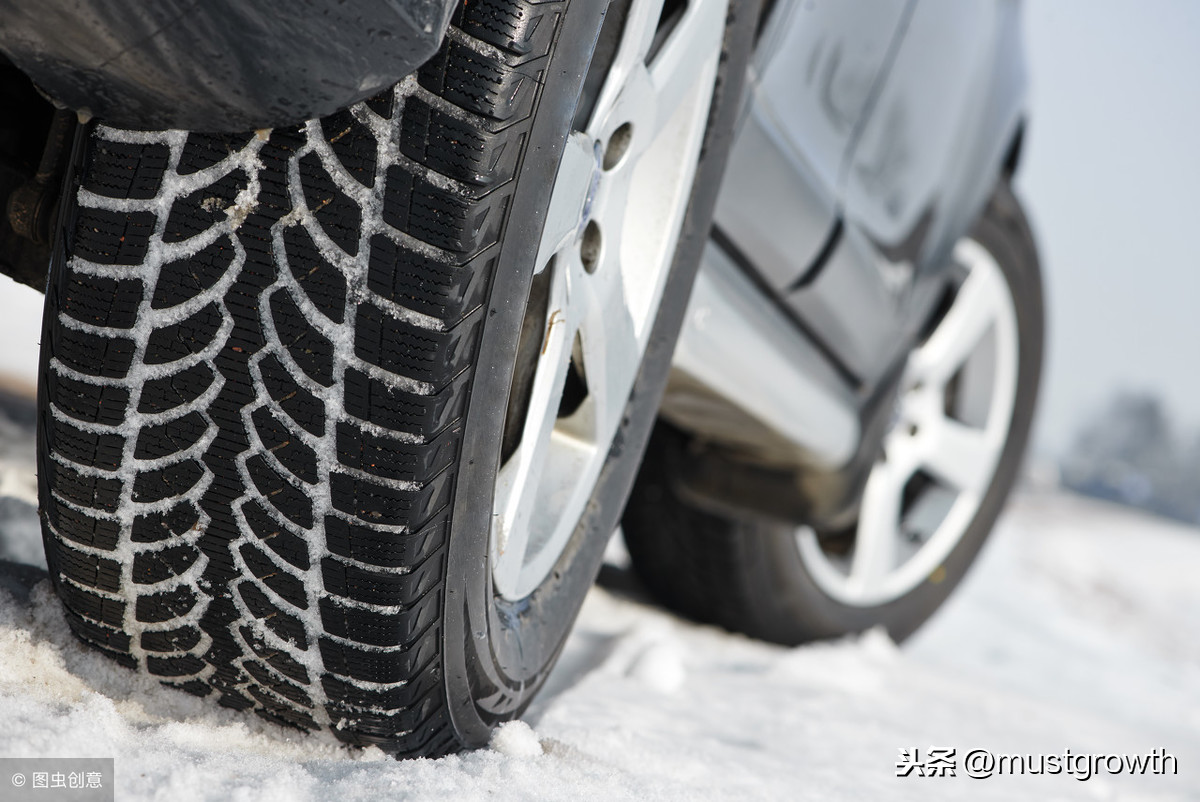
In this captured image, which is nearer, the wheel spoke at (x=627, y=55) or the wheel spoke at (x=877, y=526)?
the wheel spoke at (x=627, y=55)

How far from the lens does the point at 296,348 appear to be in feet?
2.00

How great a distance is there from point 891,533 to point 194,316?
1558 millimetres

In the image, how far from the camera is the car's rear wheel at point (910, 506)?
5.74ft

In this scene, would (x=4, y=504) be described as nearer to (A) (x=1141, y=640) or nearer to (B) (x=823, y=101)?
(B) (x=823, y=101)

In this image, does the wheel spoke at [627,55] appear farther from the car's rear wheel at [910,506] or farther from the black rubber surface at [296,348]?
the car's rear wheel at [910,506]

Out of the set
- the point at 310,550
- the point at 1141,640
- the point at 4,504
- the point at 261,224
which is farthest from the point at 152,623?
the point at 1141,640

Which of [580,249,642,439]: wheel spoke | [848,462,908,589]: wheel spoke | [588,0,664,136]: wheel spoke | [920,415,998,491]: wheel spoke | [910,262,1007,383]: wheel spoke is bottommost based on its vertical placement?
[848,462,908,589]: wheel spoke

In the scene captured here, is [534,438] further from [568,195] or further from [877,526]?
[877,526]

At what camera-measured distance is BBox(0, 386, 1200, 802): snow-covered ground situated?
675 millimetres

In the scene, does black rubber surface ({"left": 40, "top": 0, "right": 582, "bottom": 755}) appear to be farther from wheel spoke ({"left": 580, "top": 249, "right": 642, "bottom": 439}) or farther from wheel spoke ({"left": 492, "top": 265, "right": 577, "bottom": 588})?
wheel spoke ({"left": 580, "top": 249, "right": 642, "bottom": 439})

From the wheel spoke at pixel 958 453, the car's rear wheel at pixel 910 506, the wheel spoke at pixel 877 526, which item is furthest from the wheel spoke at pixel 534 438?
the wheel spoke at pixel 958 453

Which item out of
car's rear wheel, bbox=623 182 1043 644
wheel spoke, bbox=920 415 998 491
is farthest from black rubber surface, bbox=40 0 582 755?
wheel spoke, bbox=920 415 998 491

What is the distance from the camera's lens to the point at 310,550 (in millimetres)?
648

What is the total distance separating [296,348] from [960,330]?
156cm
